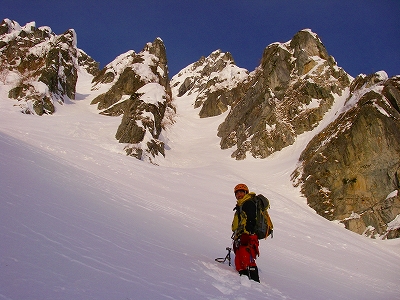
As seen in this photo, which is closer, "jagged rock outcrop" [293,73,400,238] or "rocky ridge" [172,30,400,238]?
"jagged rock outcrop" [293,73,400,238]

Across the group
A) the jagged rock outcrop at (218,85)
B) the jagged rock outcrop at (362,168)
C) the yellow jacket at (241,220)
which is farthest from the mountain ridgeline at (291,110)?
the yellow jacket at (241,220)

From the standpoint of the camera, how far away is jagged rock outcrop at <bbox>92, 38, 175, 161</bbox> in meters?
33.2

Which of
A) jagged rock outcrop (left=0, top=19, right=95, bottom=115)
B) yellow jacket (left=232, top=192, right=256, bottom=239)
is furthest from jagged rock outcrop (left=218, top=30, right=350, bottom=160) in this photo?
yellow jacket (left=232, top=192, right=256, bottom=239)

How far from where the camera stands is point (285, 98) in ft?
135

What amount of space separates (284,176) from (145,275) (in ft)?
94.1

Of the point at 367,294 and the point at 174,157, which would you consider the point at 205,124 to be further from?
the point at 367,294

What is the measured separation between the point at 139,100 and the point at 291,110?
19.6 m

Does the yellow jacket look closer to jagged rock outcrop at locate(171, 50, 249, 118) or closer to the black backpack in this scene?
the black backpack

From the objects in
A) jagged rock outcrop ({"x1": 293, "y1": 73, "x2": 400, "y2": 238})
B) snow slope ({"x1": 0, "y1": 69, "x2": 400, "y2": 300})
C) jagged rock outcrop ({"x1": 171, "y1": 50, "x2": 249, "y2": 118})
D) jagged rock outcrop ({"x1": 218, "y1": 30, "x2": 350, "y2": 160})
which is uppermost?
jagged rock outcrop ({"x1": 171, "y1": 50, "x2": 249, "y2": 118})

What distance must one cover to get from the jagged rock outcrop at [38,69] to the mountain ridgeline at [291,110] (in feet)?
0.55

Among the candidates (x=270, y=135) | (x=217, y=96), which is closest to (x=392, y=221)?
(x=270, y=135)

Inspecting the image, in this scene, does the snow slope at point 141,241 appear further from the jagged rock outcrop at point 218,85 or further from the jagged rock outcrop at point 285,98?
the jagged rock outcrop at point 218,85

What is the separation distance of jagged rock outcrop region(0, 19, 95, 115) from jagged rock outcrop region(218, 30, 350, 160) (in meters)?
25.9

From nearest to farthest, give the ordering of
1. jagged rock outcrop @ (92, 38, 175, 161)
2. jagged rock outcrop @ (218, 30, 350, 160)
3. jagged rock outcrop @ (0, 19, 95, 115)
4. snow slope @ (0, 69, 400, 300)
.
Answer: snow slope @ (0, 69, 400, 300) → jagged rock outcrop @ (92, 38, 175, 161) → jagged rock outcrop @ (218, 30, 350, 160) → jagged rock outcrop @ (0, 19, 95, 115)
